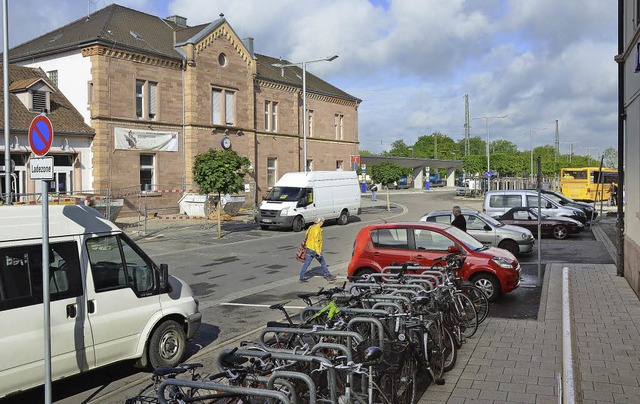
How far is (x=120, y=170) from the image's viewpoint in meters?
30.9

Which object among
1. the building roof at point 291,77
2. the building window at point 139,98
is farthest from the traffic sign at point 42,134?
the building roof at point 291,77

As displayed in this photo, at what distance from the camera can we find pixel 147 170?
32750 millimetres

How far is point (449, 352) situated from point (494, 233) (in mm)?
11472

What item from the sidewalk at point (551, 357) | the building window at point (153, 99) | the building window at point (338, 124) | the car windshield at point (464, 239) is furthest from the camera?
the building window at point (338, 124)

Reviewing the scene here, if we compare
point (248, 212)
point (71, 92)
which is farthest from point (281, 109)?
point (71, 92)

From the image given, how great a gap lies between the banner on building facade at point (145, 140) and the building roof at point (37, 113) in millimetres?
1601

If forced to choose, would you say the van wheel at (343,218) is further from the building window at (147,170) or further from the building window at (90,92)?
the building window at (90,92)

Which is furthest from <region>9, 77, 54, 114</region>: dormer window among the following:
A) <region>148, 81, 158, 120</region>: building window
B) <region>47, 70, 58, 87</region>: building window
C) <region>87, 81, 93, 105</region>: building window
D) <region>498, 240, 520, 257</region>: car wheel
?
<region>498, 240, 520, 257</region>: car wheel

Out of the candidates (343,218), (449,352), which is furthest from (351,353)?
Answer: (343,218)

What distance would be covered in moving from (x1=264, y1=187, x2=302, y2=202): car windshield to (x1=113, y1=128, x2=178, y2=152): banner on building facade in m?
7.57

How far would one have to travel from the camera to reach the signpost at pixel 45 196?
17.3 ft

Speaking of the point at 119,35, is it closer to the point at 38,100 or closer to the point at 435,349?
the point at 38,100

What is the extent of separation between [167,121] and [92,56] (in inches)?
209

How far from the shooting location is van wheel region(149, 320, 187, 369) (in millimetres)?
7391
